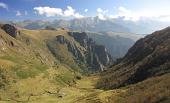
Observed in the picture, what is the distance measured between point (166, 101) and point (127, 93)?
59.2 m

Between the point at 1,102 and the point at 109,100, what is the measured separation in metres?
74.5

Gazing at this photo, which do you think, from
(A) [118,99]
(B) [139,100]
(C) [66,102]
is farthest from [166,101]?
(C) [66,102]

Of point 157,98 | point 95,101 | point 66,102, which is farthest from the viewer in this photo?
point 66,102

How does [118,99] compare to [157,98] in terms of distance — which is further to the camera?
[118,99]

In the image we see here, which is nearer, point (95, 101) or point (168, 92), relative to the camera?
point (168, 92)

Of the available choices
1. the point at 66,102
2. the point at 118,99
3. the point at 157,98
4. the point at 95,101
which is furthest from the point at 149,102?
the point at 66,102

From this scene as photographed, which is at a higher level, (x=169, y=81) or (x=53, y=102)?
(x=169, y=81)

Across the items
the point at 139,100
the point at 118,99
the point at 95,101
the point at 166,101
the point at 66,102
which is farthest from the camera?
the point at 66,102

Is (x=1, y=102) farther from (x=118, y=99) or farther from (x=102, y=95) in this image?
(x=118, y=99)

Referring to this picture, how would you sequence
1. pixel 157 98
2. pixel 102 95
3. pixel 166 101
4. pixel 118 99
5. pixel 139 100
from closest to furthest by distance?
pixel 166 101, pixel 157 98, pixel 139 100, pixel 118 99, pixel 102 95

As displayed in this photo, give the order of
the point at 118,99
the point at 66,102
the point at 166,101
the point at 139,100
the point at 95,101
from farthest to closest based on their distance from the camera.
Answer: the point at 66,102 < the point at 95,101 < the point at 118,99 < the point at 139,100 < the point at 166,101

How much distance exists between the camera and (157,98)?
367 ft

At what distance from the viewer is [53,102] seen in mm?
199625

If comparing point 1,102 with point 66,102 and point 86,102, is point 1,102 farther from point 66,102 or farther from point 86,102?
point 86,102
